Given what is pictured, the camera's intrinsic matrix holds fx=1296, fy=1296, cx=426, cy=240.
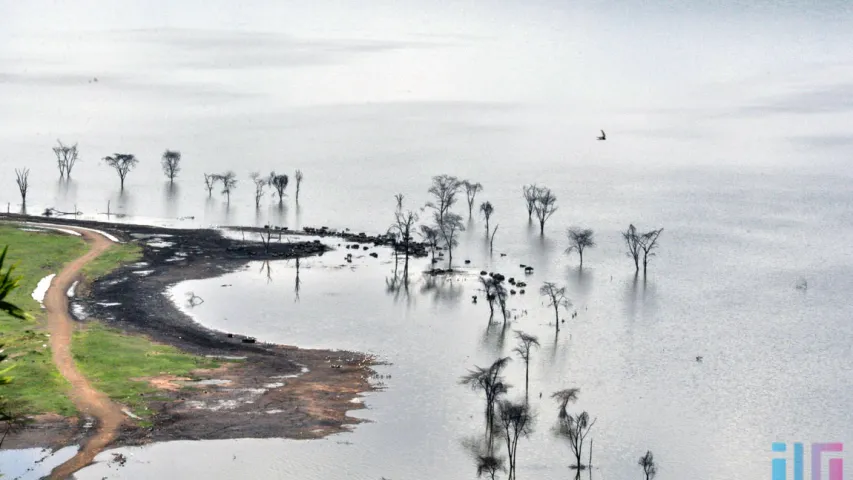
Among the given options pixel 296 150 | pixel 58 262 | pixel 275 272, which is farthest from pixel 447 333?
pixel 296 150

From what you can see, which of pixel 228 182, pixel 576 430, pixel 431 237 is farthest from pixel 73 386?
pixel 228 182

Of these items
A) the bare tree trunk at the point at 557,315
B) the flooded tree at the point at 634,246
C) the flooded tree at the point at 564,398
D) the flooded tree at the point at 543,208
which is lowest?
the flooded tree at the point at 564,398

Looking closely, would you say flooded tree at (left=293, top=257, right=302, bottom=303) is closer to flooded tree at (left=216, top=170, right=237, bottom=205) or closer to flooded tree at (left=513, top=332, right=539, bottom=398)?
flooded tree at (left=513, top=332, right=539, bottom=398)

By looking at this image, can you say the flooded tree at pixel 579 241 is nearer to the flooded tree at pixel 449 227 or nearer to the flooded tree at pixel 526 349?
the flooded tree at pixel 449 227

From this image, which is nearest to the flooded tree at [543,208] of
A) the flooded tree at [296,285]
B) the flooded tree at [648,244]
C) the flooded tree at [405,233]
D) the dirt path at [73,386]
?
the flooded tree at [648,244]

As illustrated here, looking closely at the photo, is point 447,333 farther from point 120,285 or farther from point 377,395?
point 120,285

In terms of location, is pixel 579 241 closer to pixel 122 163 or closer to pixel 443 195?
pixel 443 195

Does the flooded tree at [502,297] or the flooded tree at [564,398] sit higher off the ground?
the flooded tree at [502,297]
